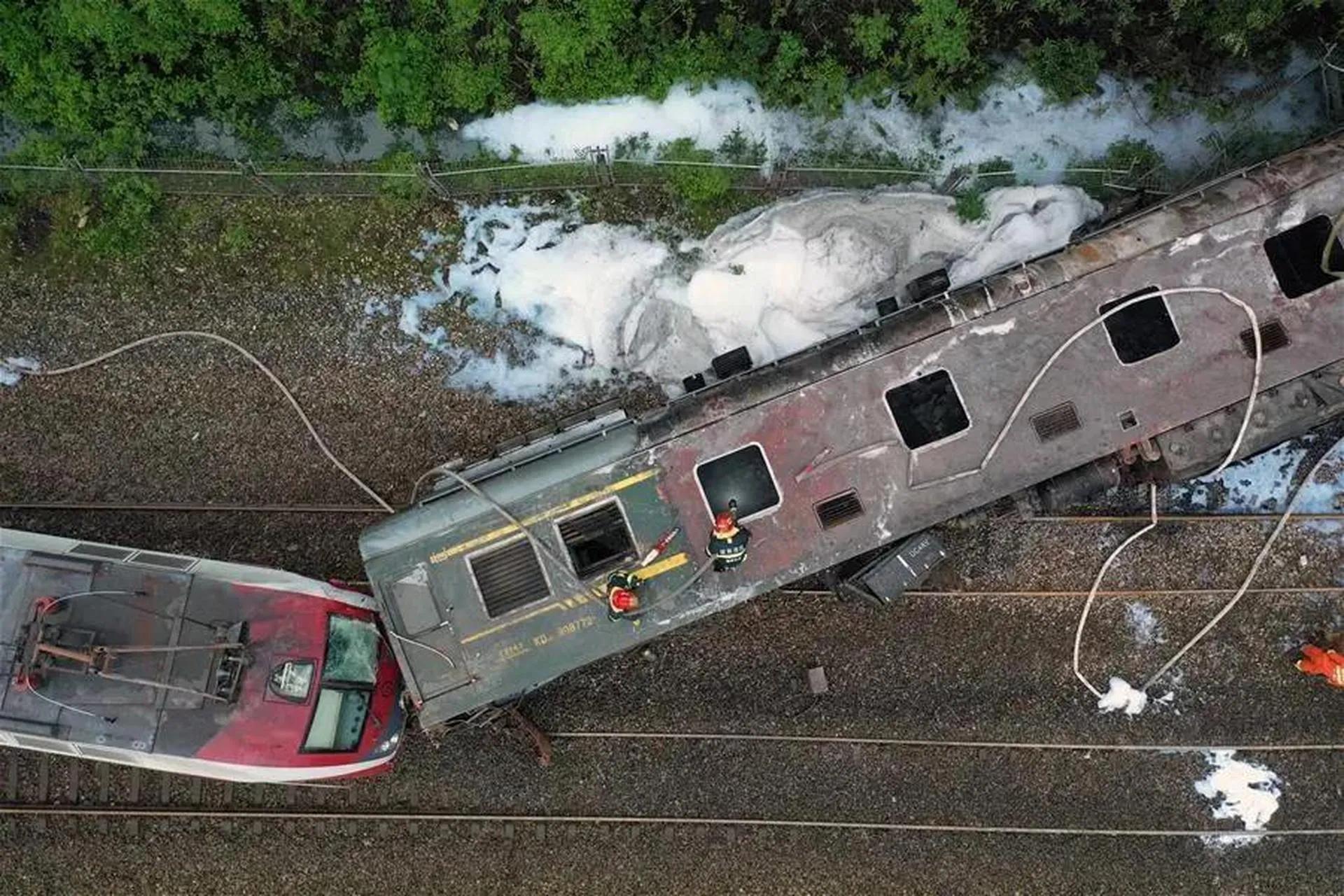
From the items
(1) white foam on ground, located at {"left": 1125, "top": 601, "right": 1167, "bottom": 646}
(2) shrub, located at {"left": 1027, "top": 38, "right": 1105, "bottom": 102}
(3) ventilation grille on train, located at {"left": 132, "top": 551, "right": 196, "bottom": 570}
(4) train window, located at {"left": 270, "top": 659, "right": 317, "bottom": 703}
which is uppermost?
(2) shrub, located at {"left": 1027, "top": 38, "right": 1105, "bottom": 102}

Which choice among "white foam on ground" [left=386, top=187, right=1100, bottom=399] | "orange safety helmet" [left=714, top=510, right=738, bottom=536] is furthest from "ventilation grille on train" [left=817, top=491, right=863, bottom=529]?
"white foam on ground" [left=386, top=187, right=1100, bottom=399]

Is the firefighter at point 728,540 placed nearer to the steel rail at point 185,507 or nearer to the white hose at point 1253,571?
the steel rail at point 185,507

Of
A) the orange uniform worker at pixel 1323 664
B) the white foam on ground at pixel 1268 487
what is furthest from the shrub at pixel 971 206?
the orange uniform worker at pixel 1323 664

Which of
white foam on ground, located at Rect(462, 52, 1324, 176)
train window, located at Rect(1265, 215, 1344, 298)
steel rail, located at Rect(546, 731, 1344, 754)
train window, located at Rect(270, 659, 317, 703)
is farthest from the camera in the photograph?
white foam on ground, located at Rect(462, 52, 1324, 176)

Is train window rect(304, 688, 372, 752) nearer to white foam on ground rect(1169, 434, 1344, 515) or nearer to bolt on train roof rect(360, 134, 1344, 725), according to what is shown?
bolt on train roof rect(360, 134, 1344, 725)

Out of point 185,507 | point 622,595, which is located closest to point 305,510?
point 185,507
